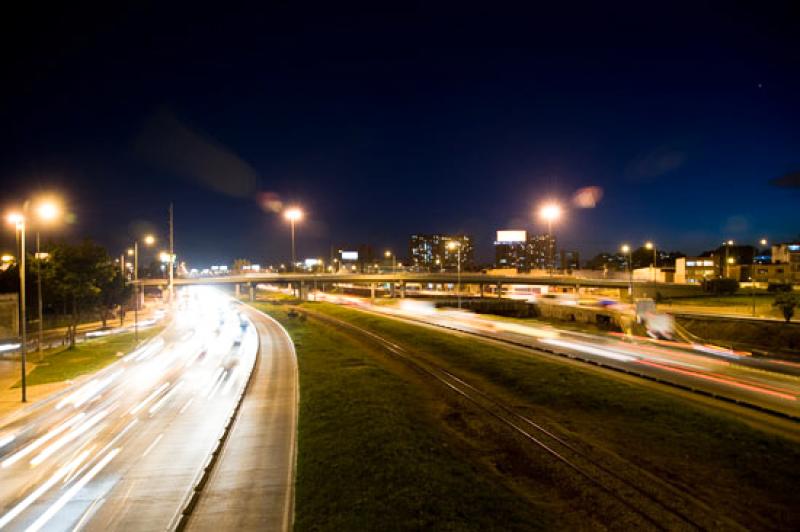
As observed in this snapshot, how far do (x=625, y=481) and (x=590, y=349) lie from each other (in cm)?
2262

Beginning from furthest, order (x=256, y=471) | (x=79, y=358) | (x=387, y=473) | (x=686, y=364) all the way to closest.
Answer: (x=79, y=358)
(x=686, y=364)
(x=256, y=471)
(x=387, y=473)

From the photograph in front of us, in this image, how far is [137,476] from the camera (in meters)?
15.0

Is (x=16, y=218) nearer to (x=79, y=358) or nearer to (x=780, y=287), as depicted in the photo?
(x=79, y=358)

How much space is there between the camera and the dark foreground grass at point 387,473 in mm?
11758

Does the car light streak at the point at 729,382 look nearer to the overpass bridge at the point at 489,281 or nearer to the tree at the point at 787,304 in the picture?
the tree at the point at 787,304

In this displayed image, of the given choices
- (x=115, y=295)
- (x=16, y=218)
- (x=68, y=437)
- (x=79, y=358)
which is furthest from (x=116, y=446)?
(x=115, y=295)

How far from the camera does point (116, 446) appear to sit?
1780cm

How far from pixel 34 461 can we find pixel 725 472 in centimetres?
2347

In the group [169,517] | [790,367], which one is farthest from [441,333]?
[169,517]

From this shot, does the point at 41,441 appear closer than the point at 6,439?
Yes

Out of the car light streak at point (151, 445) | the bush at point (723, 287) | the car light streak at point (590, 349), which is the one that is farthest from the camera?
the bush at point (723, 287)

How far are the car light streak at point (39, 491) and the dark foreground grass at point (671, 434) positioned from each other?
18.2 meters

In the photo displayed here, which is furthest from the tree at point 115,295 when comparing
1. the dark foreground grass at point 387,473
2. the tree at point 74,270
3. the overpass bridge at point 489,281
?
the dark foreground grass at point 387,473

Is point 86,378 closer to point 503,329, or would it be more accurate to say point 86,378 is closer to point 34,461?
point 34,461
